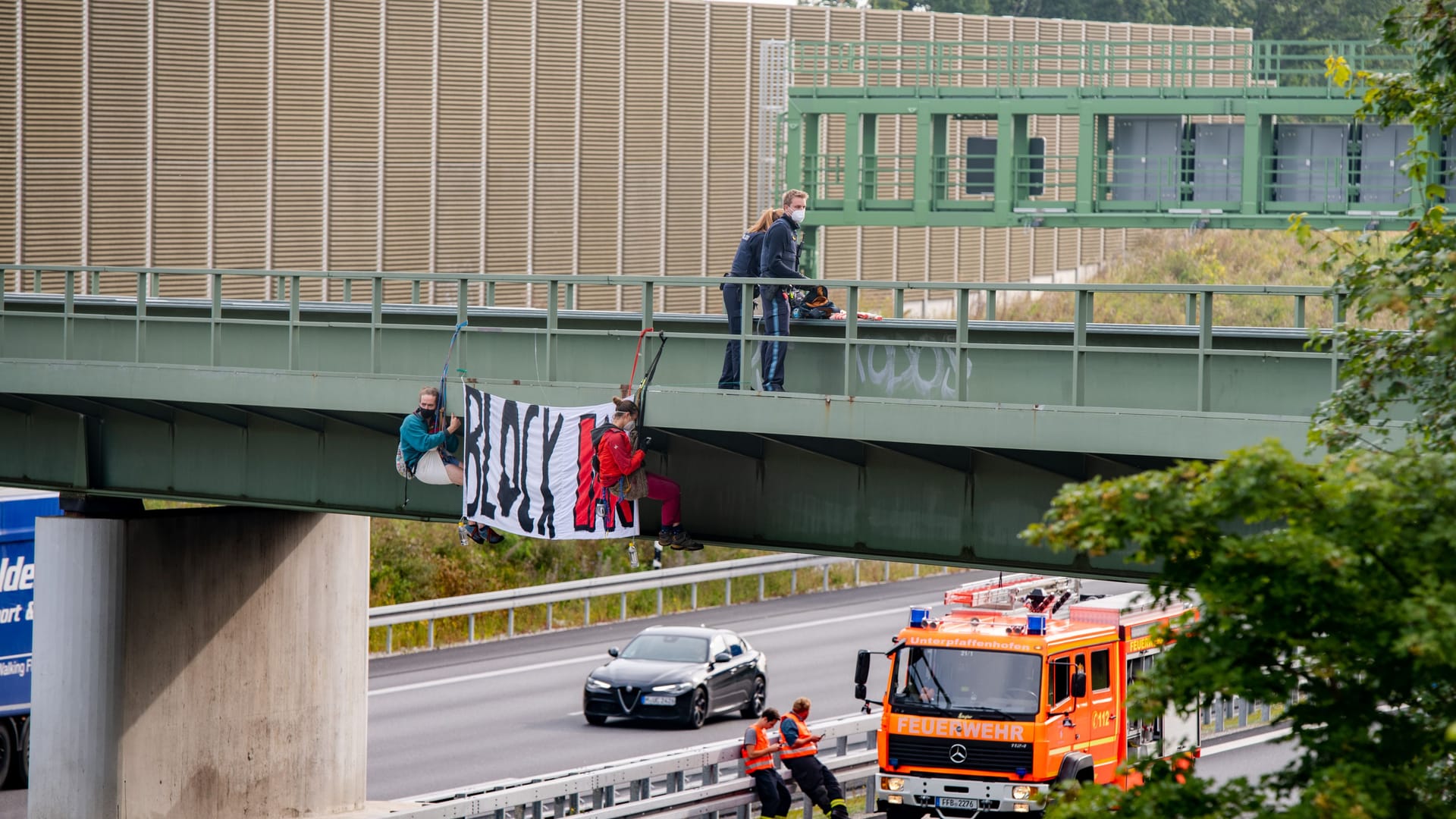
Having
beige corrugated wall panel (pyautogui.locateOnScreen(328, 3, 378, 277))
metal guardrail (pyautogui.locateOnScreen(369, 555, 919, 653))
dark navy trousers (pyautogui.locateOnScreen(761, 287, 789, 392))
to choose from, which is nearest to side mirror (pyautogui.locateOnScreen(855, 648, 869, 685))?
dark navy trousers (pyautogui.locateOnScreen(761, 287, 789, 392))

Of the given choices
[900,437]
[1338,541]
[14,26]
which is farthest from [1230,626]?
[14,26]

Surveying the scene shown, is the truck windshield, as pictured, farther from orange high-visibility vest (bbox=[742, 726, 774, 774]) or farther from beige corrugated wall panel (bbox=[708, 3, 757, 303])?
beige corrugated wall panel (bbox=[708, 3, 757, 303])

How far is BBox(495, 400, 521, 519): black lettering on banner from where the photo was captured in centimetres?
1603

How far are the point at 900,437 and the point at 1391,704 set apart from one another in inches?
250

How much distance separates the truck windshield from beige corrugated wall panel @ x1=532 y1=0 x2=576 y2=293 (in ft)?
82.9

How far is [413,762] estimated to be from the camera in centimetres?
2484

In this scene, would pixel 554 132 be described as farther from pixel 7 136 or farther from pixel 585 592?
pixel 585 592

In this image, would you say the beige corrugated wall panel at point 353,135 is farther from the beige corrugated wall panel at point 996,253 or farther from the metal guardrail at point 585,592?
the beige corrugated wall panel at point 996,253

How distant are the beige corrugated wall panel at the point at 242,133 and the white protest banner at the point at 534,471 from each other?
24209 mm

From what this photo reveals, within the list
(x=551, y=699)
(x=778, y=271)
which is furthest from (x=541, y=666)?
(x=778, y=271)

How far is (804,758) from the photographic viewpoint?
66.6ft

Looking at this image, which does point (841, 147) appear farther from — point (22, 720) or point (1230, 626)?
point (1230, 626)

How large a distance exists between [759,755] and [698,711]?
6899mm

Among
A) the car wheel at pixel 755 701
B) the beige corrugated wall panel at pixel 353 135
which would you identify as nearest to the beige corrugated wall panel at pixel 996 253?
the beige corrugated wall panel at pixel 353 135
